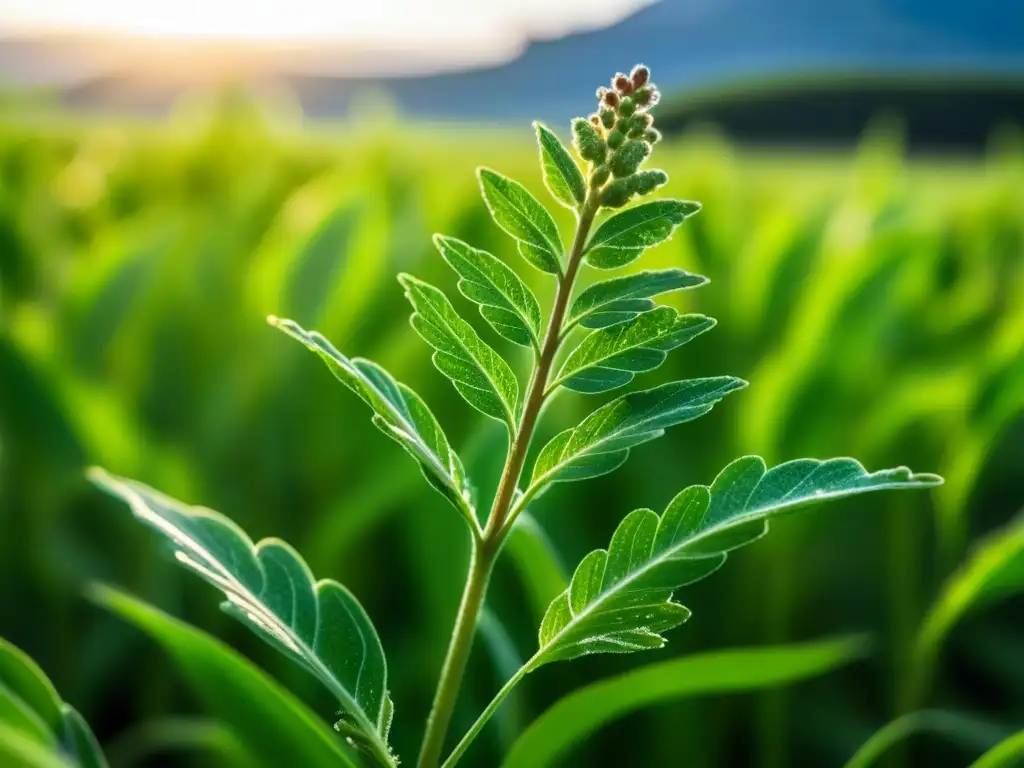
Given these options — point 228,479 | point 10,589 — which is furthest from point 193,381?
point 10,589

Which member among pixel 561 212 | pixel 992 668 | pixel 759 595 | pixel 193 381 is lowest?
pixel 992 668

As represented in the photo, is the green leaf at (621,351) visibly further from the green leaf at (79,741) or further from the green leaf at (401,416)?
the green leaf at (79,741)

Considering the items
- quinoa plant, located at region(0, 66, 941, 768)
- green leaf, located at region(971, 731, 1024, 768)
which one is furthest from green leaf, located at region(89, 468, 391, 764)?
green leaf, located at region(971, 731, 1024, 768)

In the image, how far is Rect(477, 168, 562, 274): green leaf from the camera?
230 mm

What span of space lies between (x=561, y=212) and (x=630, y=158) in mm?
1380

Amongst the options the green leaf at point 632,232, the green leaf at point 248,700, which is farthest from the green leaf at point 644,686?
the green leaf at point 632,232

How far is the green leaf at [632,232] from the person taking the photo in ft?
0.75

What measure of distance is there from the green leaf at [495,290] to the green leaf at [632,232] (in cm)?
2

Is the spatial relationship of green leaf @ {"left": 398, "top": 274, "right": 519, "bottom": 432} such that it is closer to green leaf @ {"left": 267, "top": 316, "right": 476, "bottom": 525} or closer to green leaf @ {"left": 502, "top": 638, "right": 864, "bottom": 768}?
green leaf @ {"left": 267, "top": 316, "right": 476, "bottom": 525}

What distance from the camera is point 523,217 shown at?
0.23m

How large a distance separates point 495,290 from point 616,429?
0.04 meters

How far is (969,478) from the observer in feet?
2.28

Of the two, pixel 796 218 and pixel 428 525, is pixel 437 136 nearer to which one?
pixel 796 218

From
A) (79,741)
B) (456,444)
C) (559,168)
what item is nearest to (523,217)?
(559,168)
